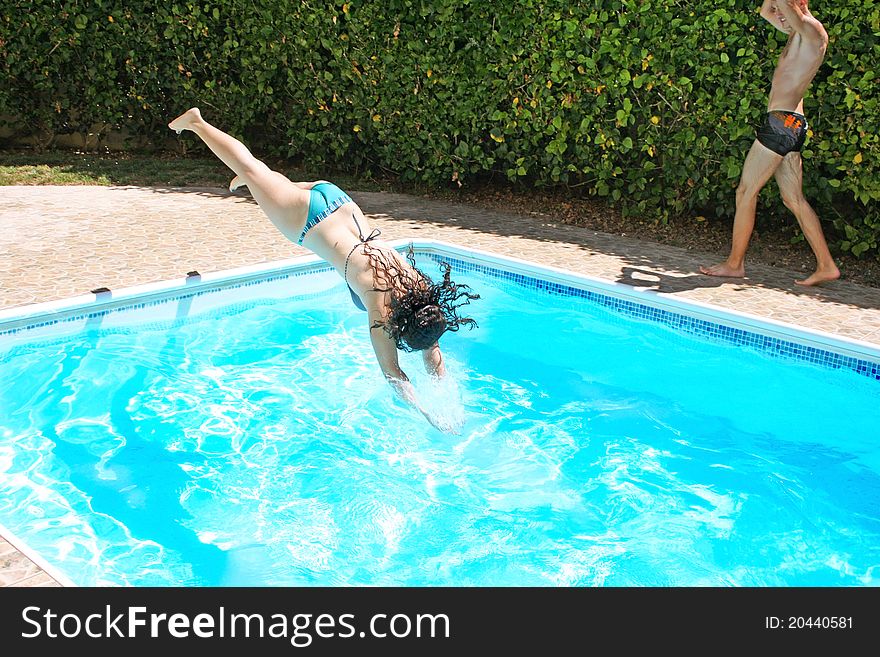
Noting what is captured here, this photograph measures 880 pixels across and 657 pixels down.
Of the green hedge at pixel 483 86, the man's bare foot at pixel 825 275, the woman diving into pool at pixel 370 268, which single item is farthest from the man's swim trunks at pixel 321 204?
the green hedge at pixel 483 86

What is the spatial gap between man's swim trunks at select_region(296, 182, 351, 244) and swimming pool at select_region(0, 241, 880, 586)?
983mm

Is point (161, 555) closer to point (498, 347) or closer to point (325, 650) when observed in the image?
point (325, 650)

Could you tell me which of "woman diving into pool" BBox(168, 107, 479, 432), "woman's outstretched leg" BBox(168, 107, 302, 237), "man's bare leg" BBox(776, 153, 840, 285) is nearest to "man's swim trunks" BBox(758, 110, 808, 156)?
"man's bare leg" BBox(776, 153, 840, 285)

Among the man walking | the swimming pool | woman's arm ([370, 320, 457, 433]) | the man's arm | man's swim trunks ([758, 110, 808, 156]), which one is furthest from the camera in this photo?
man's swim trunks ([758, 110, 808, 156])

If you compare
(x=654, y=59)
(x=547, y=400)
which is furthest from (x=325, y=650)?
(x=654, y=59)

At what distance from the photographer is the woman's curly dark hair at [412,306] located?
4449 millimetres

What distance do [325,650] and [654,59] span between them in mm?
6667

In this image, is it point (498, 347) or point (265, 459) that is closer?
point (265, 459)

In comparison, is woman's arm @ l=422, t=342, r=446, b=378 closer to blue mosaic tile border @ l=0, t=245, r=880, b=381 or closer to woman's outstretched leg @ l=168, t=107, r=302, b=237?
woman's outstretched leg @ l=168, t=107, r=302, b=237

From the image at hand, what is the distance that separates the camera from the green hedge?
7574mm

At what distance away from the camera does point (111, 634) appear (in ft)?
9.71

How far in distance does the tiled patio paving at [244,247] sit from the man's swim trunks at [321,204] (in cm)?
197

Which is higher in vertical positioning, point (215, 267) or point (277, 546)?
point (215, 267)

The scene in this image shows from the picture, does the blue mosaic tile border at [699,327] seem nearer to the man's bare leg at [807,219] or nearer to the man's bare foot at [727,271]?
the man's bare foot at [727,271]
